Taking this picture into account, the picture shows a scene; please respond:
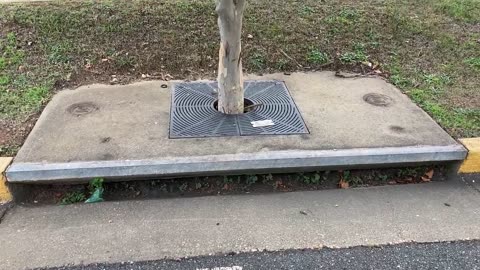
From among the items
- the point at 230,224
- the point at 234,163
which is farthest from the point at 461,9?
the point at 230,224

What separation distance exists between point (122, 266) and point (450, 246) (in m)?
1.96

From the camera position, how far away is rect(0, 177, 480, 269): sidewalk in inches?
109

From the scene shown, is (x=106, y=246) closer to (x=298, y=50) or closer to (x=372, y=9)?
(x=298, y=50)

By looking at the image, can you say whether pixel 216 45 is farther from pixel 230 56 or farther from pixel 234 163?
pixel 234 163

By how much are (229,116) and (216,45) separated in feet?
4.47

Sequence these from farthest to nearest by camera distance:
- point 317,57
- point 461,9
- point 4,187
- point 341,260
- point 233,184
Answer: point 461,9 < point 317,57 < point 233,184 < point 4,187 < point 341,260

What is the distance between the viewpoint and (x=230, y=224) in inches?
118

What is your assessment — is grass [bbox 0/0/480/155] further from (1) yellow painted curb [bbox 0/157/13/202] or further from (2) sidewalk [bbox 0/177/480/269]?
(2) sidewalk [bbox 0/177/480/269]

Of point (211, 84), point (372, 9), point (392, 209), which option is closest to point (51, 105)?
point (211, 84)

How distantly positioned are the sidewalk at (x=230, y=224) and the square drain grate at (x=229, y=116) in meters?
0.61

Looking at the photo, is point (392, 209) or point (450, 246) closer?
point (450, 246)

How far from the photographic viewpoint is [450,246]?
285cm

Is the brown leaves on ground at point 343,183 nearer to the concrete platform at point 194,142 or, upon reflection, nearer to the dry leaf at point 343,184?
the dry leaf at point 343,184

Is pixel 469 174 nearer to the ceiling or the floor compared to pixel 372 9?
nearer to the floor
